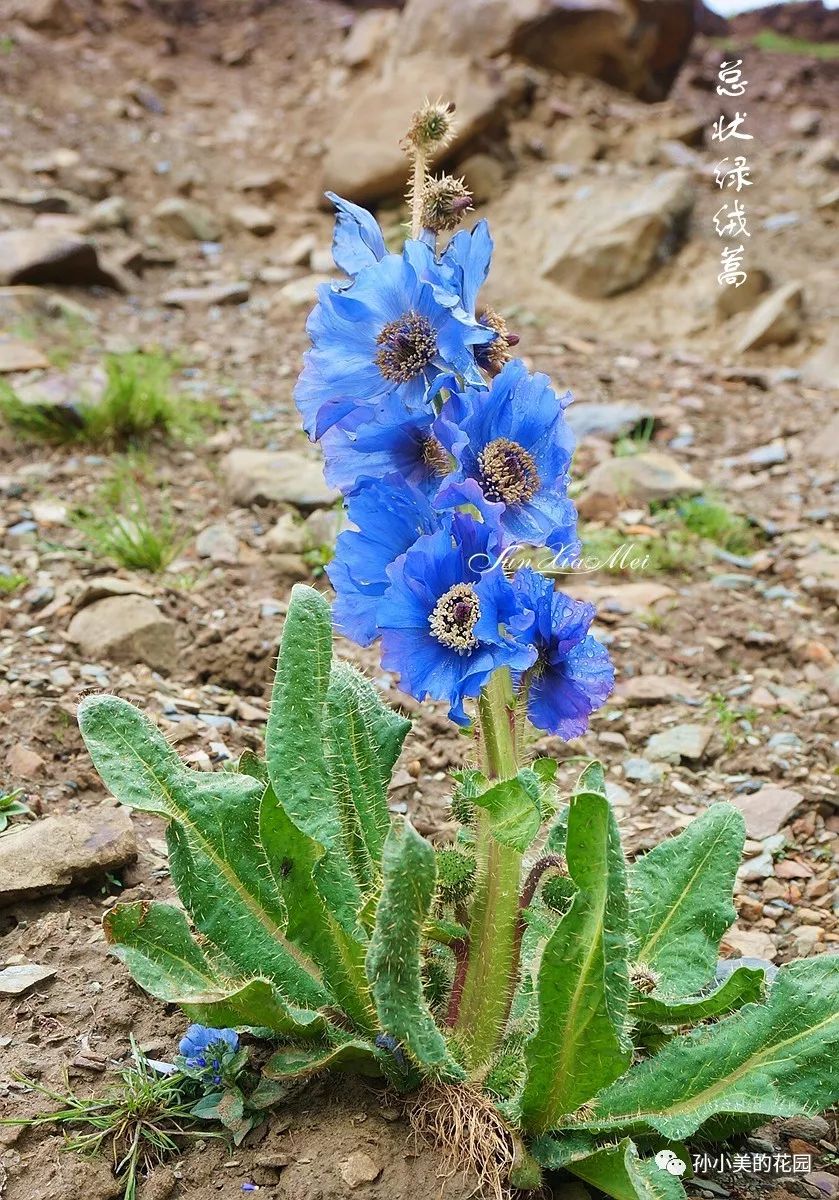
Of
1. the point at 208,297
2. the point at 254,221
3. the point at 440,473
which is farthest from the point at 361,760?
the point at 254,221

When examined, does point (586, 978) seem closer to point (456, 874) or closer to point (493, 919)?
point (493, 919)

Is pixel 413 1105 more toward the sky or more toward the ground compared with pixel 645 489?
more toward the ground

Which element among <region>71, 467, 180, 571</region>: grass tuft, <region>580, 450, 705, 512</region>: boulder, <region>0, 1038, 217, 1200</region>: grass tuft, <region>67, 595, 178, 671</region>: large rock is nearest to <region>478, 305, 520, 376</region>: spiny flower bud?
<region>0, 1038, 217, 1200</region>: grass tuft

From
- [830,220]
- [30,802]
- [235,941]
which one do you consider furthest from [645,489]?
[830,220]

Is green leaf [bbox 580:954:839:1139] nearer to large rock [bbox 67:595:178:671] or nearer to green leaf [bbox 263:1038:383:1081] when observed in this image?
green leaf [bbox 263:1038:383:1081]

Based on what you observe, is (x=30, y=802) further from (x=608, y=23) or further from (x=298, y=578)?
(x=608, y=23)

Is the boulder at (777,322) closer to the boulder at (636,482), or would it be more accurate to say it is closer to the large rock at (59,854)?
the boulder at (636,482)
